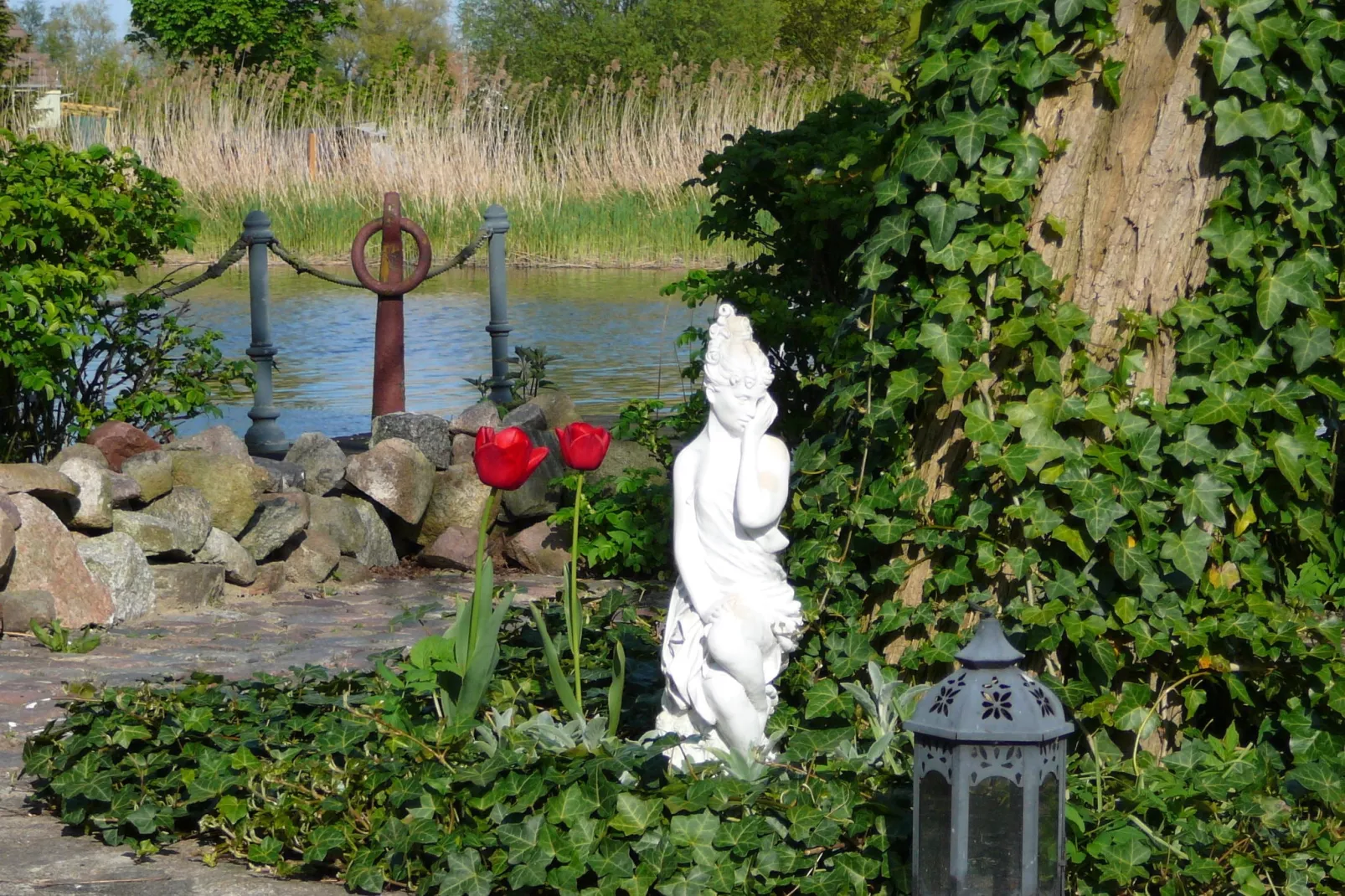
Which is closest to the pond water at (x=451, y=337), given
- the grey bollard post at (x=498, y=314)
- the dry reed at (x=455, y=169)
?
the dry reed at (x=455, y=169)

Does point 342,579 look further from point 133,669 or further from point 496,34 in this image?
point 496,34

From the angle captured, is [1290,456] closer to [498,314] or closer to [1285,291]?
[1285,291]

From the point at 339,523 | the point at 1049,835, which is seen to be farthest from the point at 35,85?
the point at 1049,835

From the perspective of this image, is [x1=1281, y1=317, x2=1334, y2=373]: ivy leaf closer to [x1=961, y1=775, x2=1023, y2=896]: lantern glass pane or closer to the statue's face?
the statue's face

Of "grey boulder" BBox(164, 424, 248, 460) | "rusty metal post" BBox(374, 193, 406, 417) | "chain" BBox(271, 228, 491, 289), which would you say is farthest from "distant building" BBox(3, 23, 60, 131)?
"grey boulder" BBox(164, 424, 248, 460)

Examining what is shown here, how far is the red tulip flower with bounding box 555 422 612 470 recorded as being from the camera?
3.78m

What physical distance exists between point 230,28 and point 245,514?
110 feet

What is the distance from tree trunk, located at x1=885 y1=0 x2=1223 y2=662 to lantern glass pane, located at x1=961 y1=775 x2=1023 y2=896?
4.47ft

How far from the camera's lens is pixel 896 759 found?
3.64 meters

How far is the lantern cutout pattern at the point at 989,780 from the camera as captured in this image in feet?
9.54

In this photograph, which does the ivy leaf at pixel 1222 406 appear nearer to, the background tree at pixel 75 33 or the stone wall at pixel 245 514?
the stone wall at pixel 245 514

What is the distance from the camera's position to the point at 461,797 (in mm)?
3473

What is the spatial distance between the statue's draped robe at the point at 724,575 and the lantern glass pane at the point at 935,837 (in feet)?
2.19

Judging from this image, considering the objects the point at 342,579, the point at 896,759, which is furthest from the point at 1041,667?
the point at 342,579
